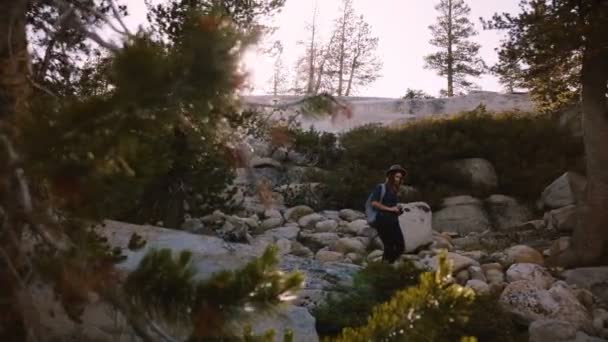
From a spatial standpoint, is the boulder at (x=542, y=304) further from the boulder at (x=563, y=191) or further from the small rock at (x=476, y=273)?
the boulder at (x=563, y=191)

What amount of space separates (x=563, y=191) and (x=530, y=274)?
21.8 feet

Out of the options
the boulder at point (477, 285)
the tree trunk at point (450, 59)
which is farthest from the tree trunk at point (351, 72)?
the boulder at point (477, 285)

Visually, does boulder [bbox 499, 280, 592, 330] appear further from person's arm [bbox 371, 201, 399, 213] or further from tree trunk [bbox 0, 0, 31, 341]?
tree trunk [bbox 0, 0, 31, 341]

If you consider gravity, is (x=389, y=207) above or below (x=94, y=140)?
below

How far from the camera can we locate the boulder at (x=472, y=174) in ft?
56.9

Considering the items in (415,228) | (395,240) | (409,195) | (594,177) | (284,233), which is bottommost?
(284,233)

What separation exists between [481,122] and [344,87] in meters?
31.3

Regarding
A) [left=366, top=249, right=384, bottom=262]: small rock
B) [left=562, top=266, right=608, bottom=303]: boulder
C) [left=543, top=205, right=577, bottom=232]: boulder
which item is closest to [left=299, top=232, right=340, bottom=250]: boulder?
[left=366, top=249, right=384, bottom=262]: small rock

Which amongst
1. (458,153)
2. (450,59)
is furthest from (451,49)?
(458,153)

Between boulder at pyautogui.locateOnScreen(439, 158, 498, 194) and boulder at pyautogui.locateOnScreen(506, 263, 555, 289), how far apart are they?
24.5 feet

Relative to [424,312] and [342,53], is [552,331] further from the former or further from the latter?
[342,53]

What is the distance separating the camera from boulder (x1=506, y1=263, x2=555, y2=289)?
30.7 feet

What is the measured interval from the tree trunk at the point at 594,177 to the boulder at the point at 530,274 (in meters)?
1.34

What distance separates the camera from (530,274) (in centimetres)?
958
